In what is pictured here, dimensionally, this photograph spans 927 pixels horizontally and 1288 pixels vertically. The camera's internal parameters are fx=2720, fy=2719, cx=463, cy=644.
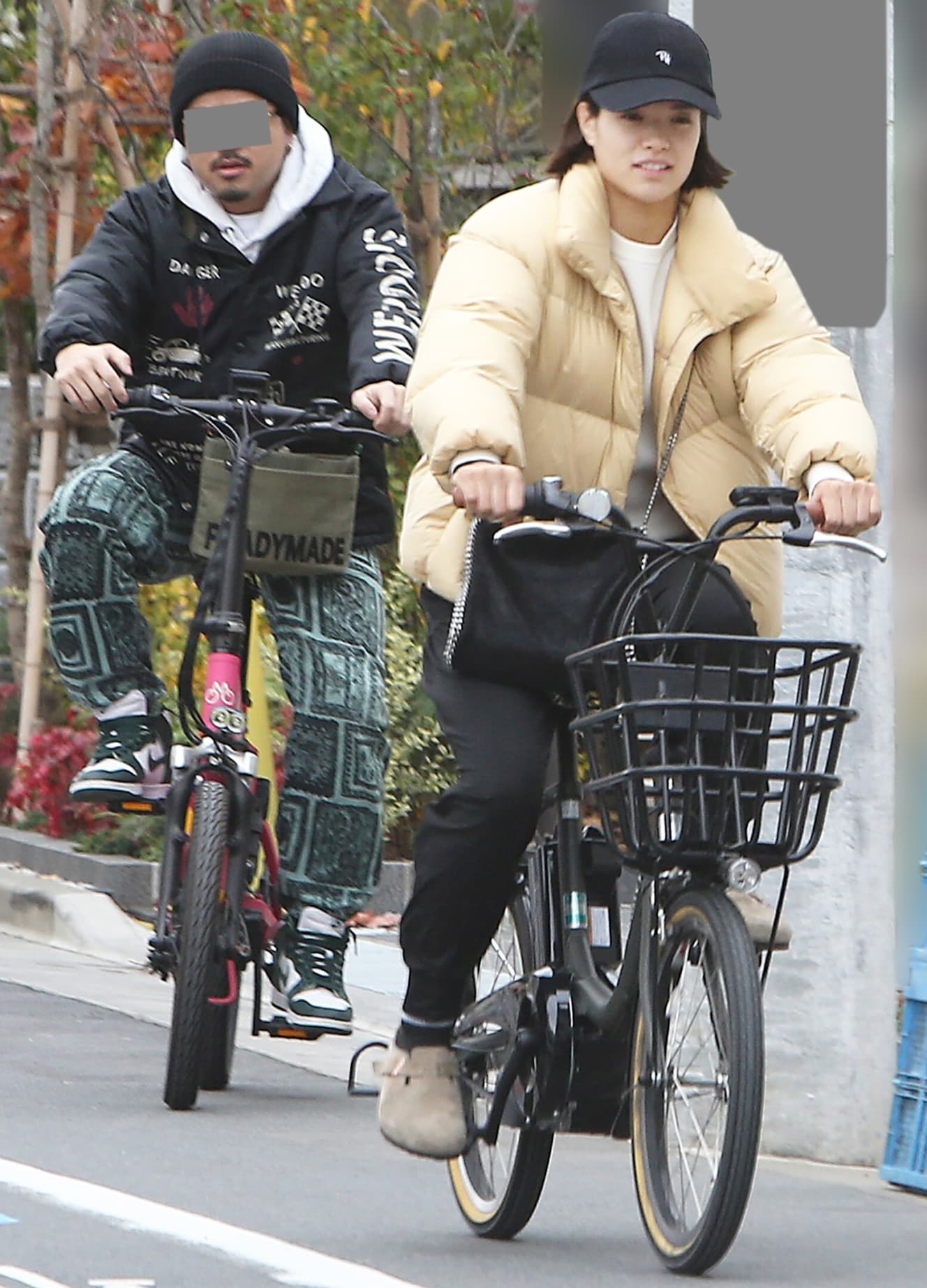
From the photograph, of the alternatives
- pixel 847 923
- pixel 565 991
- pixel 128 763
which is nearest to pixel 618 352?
pixel 565 991

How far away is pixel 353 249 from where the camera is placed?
6.01 metres

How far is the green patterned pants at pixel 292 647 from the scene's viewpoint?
19.6ft

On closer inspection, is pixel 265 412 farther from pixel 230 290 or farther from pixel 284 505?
pixel 230 290

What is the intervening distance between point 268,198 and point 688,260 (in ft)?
6.12

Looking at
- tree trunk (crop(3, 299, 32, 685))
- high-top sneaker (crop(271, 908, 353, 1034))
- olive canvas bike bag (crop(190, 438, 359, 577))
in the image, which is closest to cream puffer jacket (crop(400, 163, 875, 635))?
olive canvas bike bag (crop(190, 438, 359, 577))

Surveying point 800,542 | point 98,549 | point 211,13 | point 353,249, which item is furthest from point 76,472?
point 211,13

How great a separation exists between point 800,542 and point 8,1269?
1.63 metres

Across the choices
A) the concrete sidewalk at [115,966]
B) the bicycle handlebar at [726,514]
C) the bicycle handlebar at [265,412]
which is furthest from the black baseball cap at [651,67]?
the concrete sidewalk at [115,966]

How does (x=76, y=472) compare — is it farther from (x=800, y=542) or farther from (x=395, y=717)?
(x=395, y=717)

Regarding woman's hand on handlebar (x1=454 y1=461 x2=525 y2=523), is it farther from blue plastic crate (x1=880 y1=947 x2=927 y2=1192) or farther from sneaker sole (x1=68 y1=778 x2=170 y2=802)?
sneaker sole (x1=68 y1=778 x2=170 y2=802)

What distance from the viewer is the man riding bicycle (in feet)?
19.2

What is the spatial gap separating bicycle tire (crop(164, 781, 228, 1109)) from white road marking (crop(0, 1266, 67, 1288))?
140cm

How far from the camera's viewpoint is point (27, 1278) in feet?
13.4

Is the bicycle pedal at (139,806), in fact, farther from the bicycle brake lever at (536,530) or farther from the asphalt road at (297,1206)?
the bicycle brake lever at (536,530)
